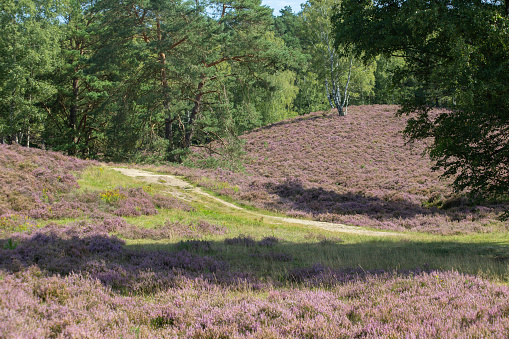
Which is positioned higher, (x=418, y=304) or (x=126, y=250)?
(x=418, y=304)

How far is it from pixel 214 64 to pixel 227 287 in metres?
29.0

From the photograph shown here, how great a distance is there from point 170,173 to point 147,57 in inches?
411

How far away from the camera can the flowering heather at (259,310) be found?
432 centimetres

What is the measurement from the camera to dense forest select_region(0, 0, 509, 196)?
10781 millimetres

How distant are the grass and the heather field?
7 centimetres

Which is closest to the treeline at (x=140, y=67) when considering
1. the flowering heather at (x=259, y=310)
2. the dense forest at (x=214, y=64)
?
the dense forest at (x=214, y=64)

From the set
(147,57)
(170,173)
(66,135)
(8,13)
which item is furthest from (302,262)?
(8,13)

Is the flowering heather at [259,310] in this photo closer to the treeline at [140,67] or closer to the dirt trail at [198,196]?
the dirt trail at [198,196]

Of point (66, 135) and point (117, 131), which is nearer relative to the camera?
point (117, 131)

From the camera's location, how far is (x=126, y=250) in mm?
9016

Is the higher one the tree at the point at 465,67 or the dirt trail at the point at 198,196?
the tree at the point at 465,67

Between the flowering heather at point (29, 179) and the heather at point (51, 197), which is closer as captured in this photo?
the heather at point (51, 197)

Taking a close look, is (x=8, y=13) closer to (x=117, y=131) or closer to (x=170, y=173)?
(x=117, y=131)

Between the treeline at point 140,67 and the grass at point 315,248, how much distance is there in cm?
1124
